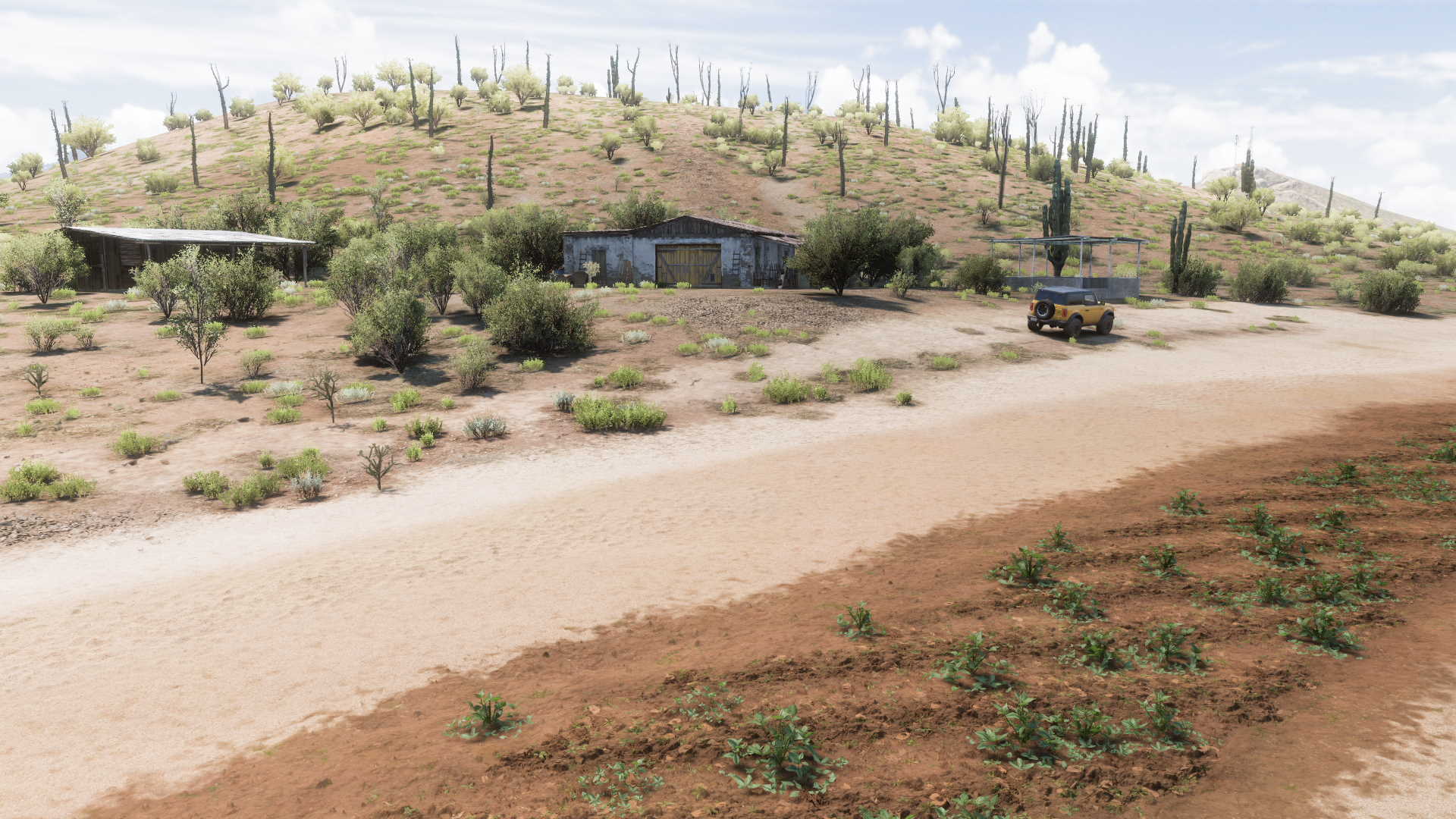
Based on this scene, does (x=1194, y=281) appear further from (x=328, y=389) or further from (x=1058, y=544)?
(x=328, y=389)

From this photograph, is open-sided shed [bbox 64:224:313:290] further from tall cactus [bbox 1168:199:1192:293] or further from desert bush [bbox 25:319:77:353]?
tall cactus [bbox 1168:199:1192:293]

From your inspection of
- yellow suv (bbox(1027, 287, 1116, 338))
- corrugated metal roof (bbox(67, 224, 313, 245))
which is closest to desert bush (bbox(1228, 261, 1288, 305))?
yellow suv (bbox(1027, 287, 1116, 338))

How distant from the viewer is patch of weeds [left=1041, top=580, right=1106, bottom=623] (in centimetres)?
718

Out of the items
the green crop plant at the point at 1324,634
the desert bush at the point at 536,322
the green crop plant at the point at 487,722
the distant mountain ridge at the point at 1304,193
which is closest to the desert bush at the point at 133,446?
the desert bush at the point at 536,322

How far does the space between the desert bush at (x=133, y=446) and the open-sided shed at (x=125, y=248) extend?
24.3 metres

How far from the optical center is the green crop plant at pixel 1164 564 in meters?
8.14

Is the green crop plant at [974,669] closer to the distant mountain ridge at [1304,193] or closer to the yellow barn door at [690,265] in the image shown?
the yellow barn door at [690,265]

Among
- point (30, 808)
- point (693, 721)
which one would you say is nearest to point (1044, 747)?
point (693, 721)

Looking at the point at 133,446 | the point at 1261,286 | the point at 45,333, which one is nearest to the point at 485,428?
the point at 133,446

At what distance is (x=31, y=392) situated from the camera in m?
17.9

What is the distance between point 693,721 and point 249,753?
122 inches

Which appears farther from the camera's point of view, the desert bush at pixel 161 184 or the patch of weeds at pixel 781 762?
the desert bush at pixel 161 184

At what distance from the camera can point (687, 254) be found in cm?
3872

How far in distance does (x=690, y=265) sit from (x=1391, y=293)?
31118 mm
